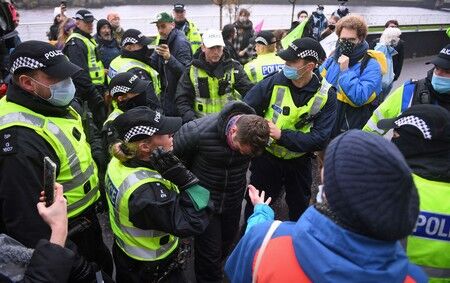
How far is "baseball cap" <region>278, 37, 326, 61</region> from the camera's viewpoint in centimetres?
322

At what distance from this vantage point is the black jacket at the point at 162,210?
6.72 feet

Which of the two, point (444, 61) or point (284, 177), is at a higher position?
point (444, 61)

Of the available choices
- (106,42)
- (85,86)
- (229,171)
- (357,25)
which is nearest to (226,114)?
(229,171)

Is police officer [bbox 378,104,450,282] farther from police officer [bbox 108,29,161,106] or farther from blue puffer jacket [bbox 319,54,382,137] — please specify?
police officer [bbox 108,29,161,106]

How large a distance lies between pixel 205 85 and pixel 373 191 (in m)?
3.26

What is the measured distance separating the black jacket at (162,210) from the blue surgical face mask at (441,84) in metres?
2.22

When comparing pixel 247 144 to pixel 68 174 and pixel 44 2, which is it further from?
pixel 44 2

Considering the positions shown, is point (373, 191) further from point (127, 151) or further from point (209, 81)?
point (209, 81)

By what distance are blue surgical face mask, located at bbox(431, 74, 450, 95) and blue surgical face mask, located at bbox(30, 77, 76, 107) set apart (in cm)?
281

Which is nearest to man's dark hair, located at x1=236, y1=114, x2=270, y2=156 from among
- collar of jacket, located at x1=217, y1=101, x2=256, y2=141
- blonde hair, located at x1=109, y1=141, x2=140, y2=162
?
collar of jacket, located at x1=217, y1=101, x2=256, y2=141

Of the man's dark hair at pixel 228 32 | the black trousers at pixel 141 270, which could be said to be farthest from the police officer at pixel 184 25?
the black trousers at pixel 141 270

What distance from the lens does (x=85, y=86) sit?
4797 mm

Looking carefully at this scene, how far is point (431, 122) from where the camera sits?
186 centimetres

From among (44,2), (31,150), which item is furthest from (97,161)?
(44,2)
